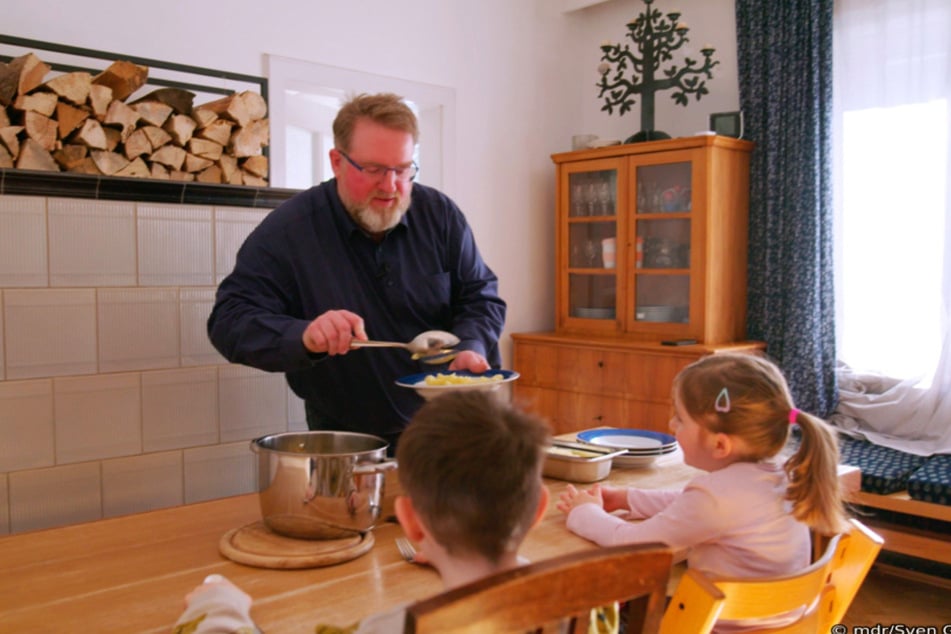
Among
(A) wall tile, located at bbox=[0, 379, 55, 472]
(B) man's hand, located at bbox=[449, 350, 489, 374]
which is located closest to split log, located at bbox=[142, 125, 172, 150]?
(A) wall tile, located at bbox=[0, 379, 55, 472]

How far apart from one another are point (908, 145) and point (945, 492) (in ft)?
4.99

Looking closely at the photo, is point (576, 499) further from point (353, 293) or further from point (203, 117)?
point (203, 117)

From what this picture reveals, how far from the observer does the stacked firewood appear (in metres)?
2.35

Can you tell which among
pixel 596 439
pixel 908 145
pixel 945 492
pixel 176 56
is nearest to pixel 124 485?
pixel 596 439

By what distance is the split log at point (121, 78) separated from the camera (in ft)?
8.25

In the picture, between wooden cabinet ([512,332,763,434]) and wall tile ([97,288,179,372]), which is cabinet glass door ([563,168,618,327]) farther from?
wall tile ([97,288,179,372])

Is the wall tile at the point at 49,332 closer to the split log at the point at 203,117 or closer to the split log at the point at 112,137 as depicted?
the split log at the point at 112,137

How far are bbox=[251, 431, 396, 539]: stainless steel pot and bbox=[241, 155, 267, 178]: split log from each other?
5.26ft

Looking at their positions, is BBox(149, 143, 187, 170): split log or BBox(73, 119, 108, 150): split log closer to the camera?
BBox(73, 119, 108, 150): split log

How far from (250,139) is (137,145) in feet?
1.21

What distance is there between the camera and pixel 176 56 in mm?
3059

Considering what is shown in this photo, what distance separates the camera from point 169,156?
2588 mm

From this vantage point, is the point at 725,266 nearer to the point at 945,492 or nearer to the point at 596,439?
the point at 945,492

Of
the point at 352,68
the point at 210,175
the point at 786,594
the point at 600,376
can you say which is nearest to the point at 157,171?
the point at 210,175
